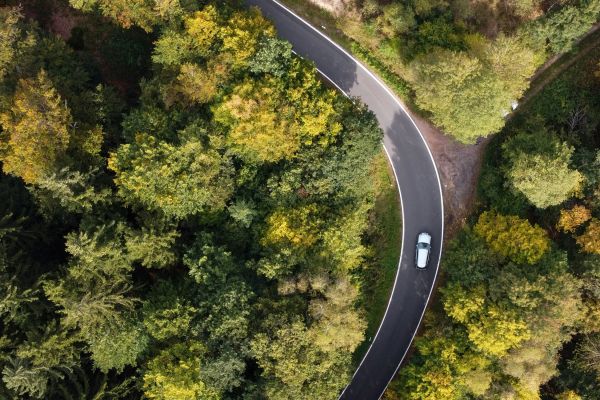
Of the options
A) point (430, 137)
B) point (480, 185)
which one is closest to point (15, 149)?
point (430, 137)

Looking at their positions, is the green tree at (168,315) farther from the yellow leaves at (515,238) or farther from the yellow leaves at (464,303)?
the yellow leaves at (515,238)

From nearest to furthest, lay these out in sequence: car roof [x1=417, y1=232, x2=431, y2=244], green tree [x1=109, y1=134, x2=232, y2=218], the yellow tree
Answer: the yellow tree → green tree [x1=109, y1=134, x2=232, y2=218] → car roof [x1=417, y1=232, x2=431, y2=244]

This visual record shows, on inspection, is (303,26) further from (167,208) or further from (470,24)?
(167,208)

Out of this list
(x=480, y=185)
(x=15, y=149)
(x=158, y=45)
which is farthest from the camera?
(x=480, y=185)

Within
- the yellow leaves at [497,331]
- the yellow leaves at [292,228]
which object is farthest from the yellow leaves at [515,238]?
the yellow leaves at [292,228]

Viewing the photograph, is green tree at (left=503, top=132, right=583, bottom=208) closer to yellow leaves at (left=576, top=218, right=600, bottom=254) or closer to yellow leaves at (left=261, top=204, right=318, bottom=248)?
yellow leaves at (left=576, top=218, right=600, bottom=254)

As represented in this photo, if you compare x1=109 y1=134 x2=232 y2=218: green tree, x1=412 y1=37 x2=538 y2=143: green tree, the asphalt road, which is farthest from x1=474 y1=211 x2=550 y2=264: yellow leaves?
x1=109 y1=134 x2=232 y2=218: green tree
